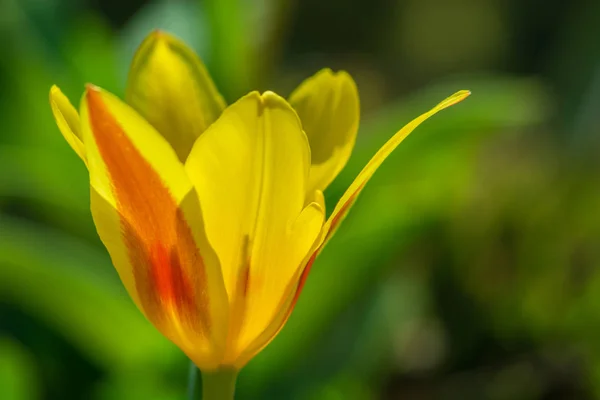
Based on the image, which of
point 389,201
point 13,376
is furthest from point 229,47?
point 13,376

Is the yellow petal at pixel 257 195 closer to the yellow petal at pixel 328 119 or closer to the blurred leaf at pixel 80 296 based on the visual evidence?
the yellow petal at pixel 328 119

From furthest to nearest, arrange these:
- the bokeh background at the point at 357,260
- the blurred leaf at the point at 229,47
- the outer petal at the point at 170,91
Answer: the blurred leaf at the point at 229,47
the bokeh background at the point at 357,260
the outer petal at the point at 170,91

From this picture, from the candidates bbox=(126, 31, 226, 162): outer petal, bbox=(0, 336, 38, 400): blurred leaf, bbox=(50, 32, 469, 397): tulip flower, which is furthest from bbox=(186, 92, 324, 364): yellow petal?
bbox=(0, 336, 38, 400): blurred leaf

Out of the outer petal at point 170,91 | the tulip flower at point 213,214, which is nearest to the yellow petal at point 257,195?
the tulip flower at point 213,214

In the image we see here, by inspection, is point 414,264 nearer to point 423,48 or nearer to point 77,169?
point 77,169

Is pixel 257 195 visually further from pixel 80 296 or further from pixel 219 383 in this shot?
pixel 80 296

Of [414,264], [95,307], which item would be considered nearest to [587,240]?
[414,264]
